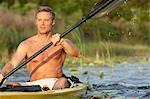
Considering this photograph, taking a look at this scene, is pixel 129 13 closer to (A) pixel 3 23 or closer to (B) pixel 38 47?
(A) pixel 3 23

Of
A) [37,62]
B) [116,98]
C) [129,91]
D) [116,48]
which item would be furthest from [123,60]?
[37,62]

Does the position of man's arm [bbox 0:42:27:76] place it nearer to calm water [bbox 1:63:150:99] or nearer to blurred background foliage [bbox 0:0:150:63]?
calm water [bbox 1:63:150:99]

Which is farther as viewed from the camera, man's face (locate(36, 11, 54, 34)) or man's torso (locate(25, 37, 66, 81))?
man's torso (locate(25, 37, 66, 81))

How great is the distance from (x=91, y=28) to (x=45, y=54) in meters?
13.8

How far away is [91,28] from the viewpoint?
2145 centimetres

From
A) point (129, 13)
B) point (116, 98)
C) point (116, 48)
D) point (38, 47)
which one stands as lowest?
point (116, 98)

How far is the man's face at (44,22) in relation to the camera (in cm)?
740

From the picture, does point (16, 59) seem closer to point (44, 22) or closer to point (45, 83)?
point (45, 83)

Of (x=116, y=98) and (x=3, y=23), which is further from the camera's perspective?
(x=3, y=23)

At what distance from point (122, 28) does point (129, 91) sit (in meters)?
13.2

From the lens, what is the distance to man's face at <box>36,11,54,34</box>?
7.40 m

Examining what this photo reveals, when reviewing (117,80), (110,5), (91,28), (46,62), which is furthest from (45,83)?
(91,28)

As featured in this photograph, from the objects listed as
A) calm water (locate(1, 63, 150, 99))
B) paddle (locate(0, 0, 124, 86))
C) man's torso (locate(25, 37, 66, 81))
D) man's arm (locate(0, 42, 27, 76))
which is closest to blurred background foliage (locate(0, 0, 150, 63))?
calm water (locate(1, 63, 150, 99))

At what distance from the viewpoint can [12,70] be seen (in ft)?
24.1
